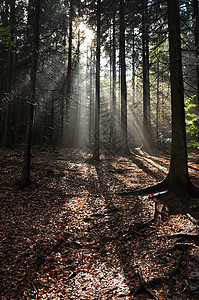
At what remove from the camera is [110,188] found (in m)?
8.15

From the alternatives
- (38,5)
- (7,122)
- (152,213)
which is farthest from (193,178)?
(7,122)

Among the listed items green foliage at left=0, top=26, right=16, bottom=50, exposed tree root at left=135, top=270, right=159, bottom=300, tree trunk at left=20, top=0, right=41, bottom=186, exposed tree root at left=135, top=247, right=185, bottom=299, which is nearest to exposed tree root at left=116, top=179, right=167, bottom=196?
exposed tree root at left=135, top=247, right=185, bottom=299

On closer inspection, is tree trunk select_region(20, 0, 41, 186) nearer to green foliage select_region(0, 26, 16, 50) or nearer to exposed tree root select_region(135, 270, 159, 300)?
green foliage select_region(0, 26, 16, 50)

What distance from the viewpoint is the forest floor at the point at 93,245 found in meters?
3.32

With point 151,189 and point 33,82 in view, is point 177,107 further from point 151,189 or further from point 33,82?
point 33,82

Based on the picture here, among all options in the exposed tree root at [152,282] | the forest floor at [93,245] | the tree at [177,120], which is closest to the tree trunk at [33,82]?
the forest floor at [93,245]

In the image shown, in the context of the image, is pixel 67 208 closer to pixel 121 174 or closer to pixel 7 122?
pixel 121 174

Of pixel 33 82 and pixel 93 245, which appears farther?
pixel 33 82

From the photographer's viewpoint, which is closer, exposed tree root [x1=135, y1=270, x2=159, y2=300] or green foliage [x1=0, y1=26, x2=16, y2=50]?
exposed tree root [x1=135, y1=270, x2=159, y2=300]

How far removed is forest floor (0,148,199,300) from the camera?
3.32m

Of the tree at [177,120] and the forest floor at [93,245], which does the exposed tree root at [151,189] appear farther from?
the tree at [177,120]

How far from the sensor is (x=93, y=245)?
4.64 metres

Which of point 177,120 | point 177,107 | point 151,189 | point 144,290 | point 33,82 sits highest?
point 33,82

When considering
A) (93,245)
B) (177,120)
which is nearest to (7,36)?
(177,120)
